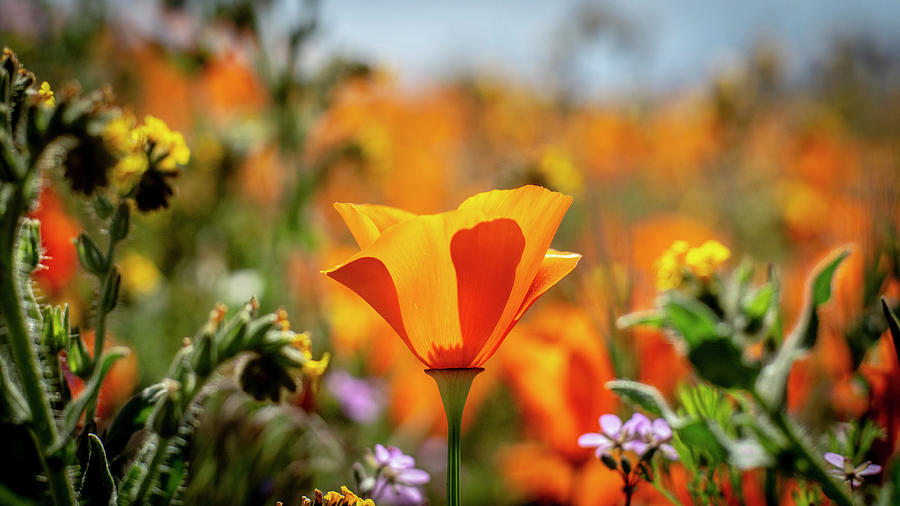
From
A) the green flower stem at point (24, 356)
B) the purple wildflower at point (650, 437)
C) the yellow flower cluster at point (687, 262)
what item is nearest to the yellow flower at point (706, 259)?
the yellow flower cluster at point (687, 262)

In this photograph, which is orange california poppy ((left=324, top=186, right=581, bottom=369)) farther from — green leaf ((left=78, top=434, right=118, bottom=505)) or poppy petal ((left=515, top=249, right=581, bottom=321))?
green leaf ((left=78, top=434, right=118, bottom=505))

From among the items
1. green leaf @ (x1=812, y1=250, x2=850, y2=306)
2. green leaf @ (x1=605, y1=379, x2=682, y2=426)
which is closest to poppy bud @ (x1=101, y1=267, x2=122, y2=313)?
green leaf @ (x1=605, y1=379, x2=682, y2=426)

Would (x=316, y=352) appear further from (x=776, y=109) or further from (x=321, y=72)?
(x=776, y=109)

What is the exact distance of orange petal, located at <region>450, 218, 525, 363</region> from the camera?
0.48 meters

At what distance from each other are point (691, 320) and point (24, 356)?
389 mm

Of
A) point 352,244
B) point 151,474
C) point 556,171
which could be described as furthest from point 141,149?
point 352,244

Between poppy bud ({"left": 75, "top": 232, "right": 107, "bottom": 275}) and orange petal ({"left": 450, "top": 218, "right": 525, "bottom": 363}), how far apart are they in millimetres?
255

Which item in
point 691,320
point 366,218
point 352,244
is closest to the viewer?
point 691,320

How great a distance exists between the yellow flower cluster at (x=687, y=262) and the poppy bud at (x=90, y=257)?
458 millimetres

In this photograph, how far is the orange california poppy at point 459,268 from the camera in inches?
18.6

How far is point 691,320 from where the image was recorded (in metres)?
0.40

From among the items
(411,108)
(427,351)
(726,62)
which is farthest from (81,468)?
(411,108)

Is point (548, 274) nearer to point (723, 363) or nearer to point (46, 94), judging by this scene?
point (723, 363)

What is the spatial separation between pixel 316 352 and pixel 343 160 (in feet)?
1.65
